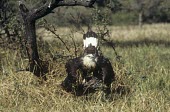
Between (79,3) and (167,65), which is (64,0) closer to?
(79,3)

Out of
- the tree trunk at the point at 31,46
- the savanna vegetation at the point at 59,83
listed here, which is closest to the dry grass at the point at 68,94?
the savanna vegetation at the point at 59,83

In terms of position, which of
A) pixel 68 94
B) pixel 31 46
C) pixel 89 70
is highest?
pixel 31 46

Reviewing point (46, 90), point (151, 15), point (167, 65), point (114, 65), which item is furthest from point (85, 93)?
point (151, 15)

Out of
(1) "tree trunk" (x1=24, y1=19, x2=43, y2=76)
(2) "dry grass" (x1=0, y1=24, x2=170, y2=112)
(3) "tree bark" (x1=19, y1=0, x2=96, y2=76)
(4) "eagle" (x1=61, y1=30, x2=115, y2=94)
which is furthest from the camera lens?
(1) "tree trunk" (x1=24, y1=19, x2=43, y2=76)

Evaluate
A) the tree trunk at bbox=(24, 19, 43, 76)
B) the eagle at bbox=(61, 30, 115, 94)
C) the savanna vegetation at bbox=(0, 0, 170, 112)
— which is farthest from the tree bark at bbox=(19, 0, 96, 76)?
the eagle at bbox=(61, 30, 115, 94)

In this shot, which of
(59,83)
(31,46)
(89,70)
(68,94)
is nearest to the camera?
(89,70)

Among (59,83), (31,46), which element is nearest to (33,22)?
(31,46)

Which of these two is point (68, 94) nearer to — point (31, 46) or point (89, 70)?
point (89, 70)

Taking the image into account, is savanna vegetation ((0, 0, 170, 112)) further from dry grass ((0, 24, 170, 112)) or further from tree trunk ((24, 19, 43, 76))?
tree trunk ((24, 19, 43, 76))

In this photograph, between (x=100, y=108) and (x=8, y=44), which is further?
(x=8, y=44)

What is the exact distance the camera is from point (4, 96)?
28.3 ft

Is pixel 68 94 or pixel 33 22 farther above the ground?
pixel 33 22

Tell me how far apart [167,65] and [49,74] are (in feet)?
11.4

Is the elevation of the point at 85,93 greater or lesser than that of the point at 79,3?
lesser
